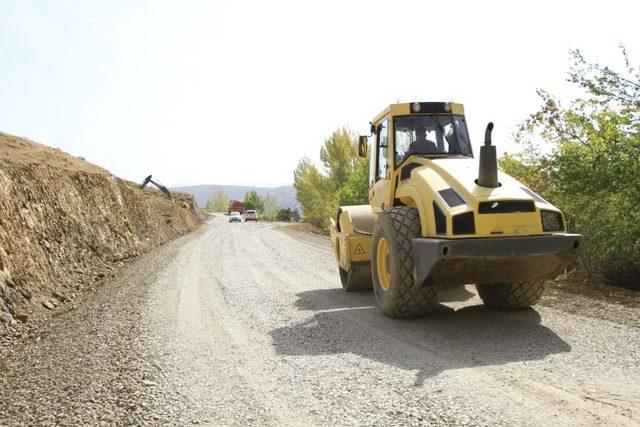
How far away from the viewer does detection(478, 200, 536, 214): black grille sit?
573 cm

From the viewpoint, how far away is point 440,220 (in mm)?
5918

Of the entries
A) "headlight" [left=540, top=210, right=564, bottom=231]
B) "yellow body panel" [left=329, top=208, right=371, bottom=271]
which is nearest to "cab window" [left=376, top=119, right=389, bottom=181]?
"yellow body panel" [left=329, top=208, right=371, bottom=271]

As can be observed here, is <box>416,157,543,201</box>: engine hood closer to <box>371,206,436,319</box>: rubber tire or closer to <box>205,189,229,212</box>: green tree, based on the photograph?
<box>371,206,436,319</box>: rubber tire

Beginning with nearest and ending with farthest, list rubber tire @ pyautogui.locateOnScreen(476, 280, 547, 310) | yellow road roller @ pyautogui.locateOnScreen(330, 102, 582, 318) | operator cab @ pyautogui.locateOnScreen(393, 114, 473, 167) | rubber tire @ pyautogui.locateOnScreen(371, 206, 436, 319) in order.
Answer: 1. yellow road roller @ pyautogui.locateOnScreen(330, 102, 582, 318)
2. rubber tire @ pyautogui.locateOnScreen(371, 206, 436, 319)
3. rubber tire @ pyautogui.locateOnScreen(476, 280, 547, 310)
4. operator cab @ pyautogui.locateOnScreen(393, 114, 473, 167)

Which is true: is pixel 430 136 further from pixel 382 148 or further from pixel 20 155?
pixel 20 155

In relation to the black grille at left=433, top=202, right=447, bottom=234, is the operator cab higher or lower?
higher

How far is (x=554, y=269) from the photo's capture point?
6.09m

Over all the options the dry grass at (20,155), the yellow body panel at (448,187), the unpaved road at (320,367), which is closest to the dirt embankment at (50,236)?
the dry grass at (20,155)

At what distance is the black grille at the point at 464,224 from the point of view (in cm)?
570

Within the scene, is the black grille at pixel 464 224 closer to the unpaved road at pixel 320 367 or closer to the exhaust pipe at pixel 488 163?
the exhaust pipe at pixel 488 163

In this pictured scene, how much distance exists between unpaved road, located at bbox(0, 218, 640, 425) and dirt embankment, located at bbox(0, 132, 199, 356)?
1251mm

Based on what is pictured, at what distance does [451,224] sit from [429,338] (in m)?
1.35

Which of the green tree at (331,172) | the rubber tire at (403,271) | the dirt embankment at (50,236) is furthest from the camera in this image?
the green tree at (331,172)

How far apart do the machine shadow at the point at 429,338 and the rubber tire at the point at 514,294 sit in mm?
133
